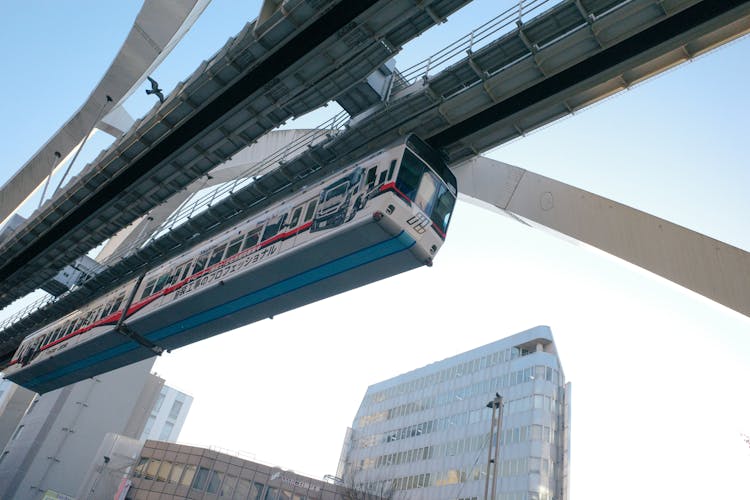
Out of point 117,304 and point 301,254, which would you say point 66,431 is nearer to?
point 117,304

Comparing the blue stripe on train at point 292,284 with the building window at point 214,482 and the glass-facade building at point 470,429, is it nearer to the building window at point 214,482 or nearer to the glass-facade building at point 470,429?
the building window at point 214,482

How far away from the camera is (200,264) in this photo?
18.5 metres

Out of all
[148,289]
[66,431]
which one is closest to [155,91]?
[148,289]

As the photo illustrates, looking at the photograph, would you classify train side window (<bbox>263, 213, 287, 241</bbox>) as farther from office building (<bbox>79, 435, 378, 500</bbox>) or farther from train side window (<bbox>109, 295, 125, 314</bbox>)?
office building (<bbox>79, 435, 378, 500</bbox>)

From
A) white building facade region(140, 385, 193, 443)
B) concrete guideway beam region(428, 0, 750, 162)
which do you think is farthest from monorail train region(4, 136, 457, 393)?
white building facade region(140, 385, 193, 443)

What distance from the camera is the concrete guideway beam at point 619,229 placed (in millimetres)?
13438

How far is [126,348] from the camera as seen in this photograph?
889 inches

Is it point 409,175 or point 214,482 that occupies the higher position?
point 409,175

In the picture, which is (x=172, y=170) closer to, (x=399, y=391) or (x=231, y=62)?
(x=231, y=62)

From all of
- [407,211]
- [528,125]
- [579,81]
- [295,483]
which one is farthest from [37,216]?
[295,483]

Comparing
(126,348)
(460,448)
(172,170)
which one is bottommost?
(126,348)

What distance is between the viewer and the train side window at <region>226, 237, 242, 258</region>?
56.3 ft

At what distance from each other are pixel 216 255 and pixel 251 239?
6.34ft

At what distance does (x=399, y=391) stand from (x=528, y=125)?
65.7 m
